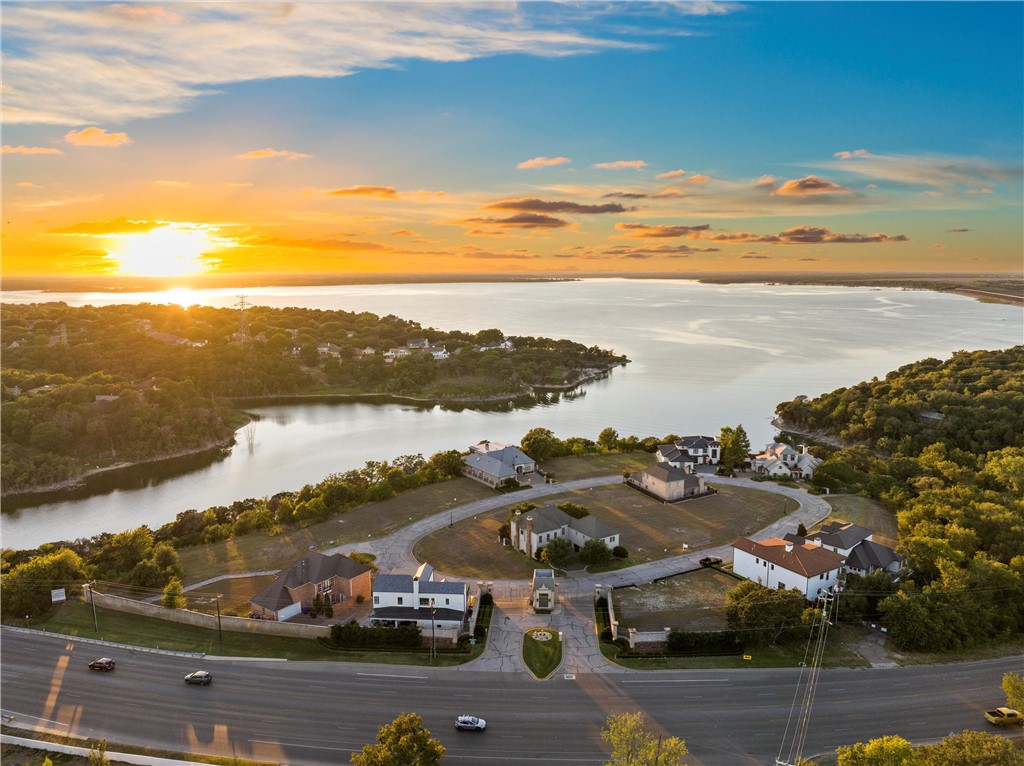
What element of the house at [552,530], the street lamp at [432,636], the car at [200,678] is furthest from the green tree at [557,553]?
the car at [200,678]

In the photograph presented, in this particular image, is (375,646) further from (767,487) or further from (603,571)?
(767,487)

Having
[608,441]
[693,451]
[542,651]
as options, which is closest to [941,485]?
[693,451]

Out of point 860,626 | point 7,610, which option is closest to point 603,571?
point 860,626

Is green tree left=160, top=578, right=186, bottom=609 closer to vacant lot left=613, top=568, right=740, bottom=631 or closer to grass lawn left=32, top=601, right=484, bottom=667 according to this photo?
grass lawn left=32, top=601, right=484, bottom=667

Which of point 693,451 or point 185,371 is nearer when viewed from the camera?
point 693,451

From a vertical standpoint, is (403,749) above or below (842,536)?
below

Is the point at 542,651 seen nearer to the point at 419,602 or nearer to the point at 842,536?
the point at 419,602
